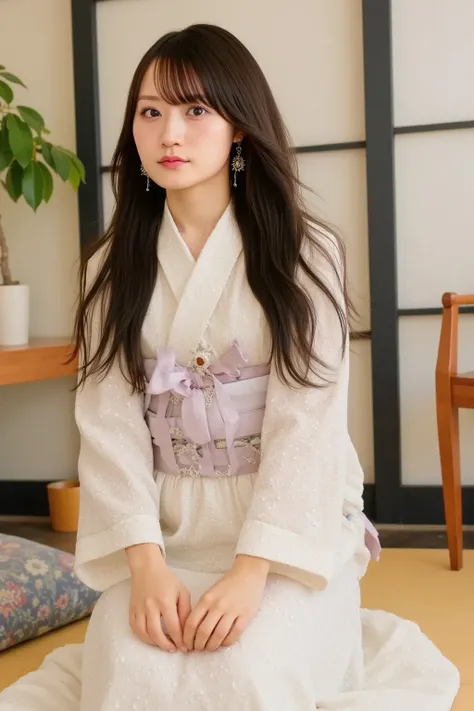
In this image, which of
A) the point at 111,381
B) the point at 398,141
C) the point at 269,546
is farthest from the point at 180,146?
the point at 398,141

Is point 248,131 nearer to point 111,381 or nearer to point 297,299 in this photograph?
point 297,299

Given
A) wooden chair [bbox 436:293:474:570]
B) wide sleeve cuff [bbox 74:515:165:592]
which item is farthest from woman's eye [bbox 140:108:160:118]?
wooden chair [bbox 436:293:474:570]

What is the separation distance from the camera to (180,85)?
144 centimetres

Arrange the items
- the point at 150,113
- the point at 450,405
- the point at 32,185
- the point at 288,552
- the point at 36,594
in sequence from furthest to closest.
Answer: the point at 32,185 → the point at 450,405 → the point at 36,594 → the point at 150,113 → the point at 288,552

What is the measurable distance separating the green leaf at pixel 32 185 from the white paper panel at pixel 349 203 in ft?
2.73

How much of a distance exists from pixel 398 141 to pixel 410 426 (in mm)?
885

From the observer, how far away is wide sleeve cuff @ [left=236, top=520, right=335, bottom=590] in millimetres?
1363

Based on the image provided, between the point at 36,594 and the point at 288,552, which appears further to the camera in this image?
the point at 36,594

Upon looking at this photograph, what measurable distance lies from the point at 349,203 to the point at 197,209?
1.55m

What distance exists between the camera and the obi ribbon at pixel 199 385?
1507 mm

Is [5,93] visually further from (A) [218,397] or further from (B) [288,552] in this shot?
(B) [288,552]

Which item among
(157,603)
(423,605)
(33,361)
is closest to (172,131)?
(157,603)

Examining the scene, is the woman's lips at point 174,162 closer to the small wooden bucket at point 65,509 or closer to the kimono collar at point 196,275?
the kimono collar at point 196,275

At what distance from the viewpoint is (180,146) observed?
1.46 metres
